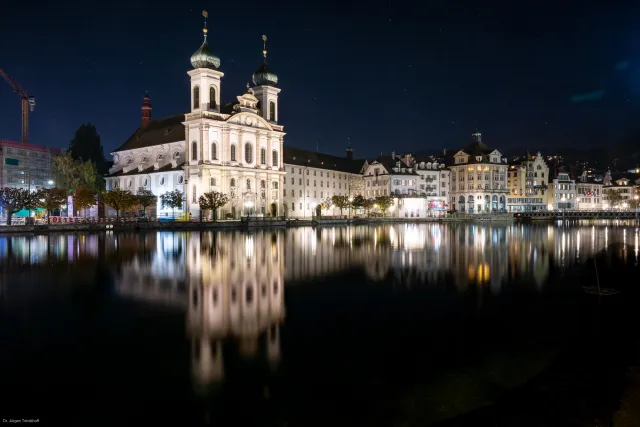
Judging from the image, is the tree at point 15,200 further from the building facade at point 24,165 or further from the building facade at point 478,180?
the building facade at point 478,180

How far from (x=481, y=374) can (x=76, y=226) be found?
58.9 metres

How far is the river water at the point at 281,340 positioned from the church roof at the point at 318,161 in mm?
76733

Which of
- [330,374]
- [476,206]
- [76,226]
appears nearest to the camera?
[330,374]

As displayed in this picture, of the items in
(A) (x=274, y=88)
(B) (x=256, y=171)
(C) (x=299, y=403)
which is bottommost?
(C) (x=299, y=403)

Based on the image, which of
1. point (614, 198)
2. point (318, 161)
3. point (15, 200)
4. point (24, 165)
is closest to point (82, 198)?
point (15, 200)

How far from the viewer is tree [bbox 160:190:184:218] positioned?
73188mm

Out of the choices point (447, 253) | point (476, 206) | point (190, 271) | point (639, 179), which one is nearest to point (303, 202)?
point (476, 206)

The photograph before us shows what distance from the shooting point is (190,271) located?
66.1 ft

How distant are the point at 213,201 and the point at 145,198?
45.1 ft

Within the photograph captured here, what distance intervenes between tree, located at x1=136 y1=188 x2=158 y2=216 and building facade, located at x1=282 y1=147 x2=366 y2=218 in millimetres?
23291

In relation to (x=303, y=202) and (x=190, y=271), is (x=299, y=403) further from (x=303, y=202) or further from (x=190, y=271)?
(x=303, y=202)

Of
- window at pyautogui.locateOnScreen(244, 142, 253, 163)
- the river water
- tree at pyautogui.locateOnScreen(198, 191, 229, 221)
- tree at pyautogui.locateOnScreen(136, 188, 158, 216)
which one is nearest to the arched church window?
window at pyautogui.locateOnScreen(244, 142, 253, 163)

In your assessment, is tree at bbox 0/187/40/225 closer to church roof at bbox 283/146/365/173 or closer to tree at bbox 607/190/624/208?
church roof at bbox 283/146/365/173

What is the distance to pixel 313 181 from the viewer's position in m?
99.6
